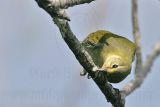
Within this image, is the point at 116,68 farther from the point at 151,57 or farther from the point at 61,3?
the point at 61,3

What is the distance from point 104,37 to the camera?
4363 mm

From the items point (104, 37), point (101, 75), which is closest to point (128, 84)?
point (104, 37)

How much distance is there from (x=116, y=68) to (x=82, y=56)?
36.3 inches

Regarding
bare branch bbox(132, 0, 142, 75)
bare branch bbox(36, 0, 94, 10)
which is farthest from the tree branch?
bare branch bbox(36, 0, 94, 10)

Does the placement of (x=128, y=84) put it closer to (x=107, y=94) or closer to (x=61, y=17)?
(x=107, y=94)

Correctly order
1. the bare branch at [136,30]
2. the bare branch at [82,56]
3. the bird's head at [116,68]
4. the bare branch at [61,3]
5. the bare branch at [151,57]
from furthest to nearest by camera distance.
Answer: the bare branch at [151,57], the bare branch at [136,30], the bird's head at [116,68], the bare branch at [82,56], the bare branch at [61,3]

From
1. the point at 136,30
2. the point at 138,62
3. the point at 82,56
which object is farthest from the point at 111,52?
the point at 82,56

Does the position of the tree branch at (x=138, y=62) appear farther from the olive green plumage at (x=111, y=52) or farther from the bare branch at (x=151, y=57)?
the olive green plumage at (x=111, y=52)

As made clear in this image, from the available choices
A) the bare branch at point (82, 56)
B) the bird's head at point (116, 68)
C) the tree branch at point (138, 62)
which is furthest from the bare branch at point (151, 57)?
the bare branch at point (82, 56)

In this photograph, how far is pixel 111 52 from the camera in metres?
4.02

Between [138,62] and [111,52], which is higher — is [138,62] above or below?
below

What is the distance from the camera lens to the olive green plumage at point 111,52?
379 centimetres

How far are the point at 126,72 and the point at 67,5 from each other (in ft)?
4.99

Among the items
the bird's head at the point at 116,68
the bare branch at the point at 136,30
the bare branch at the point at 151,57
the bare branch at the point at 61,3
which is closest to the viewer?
the bare branch at the point at 61,3
